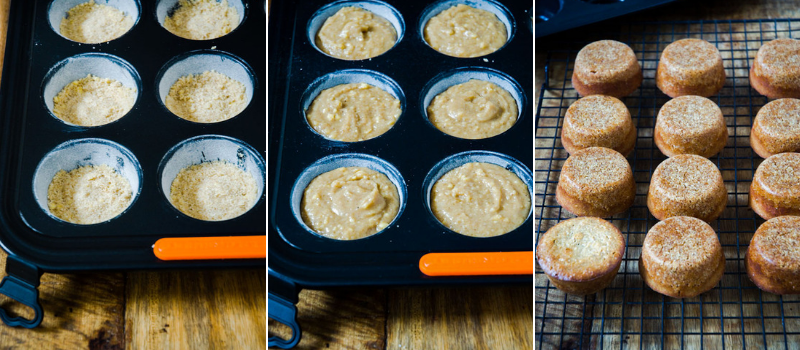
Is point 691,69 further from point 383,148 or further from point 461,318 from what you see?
point 461,318

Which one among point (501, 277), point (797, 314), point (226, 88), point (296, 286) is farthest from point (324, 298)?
point (797, 314)

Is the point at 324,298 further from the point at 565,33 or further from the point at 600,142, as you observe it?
the point at 565,33

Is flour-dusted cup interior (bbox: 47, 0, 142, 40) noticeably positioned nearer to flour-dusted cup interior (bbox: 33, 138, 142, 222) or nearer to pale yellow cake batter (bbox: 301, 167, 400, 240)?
flour-dusted cup interior (bbox: 33, 138, 142, 222)

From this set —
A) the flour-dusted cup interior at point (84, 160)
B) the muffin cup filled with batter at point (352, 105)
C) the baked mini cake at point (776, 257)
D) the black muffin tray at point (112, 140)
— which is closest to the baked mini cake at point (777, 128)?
the baked mini cake at point (776, 257)

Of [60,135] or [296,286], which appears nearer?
[296,286]

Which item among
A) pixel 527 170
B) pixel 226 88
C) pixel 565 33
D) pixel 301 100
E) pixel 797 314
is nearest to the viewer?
pixel 797 314

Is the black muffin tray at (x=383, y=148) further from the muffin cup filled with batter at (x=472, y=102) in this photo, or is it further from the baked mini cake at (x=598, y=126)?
the baked mini cake at (x=598, y=126)
